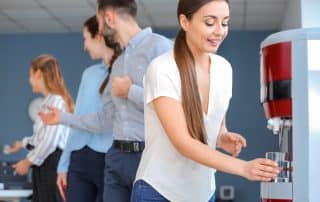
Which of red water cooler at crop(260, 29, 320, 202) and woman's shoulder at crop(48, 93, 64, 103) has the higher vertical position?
woman's shoulder at crop(48, 93, 64, 103)

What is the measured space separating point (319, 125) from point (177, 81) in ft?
1.16

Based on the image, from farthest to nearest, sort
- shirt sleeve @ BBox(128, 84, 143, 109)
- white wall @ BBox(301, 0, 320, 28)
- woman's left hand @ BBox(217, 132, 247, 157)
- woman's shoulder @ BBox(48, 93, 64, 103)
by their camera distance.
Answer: white wall @ BBox(301, 0, 320, 28), woman's shoulder @ BBox(48, 93, 64, 103), shirt sleeve @ BBox(128, 84, 143, 109), woman's left hand @ BBox(217, 132, 247, 157)

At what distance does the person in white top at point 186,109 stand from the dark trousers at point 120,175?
0.42 m

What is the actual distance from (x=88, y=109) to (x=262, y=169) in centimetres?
156

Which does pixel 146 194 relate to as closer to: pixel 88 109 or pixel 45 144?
pixel 88 109

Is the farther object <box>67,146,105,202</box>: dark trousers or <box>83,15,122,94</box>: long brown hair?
<box>67,146,105,202</box>: dark trousers

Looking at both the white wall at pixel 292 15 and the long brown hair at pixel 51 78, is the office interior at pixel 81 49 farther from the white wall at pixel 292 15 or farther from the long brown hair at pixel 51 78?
the long brown hair at pixel 51 78

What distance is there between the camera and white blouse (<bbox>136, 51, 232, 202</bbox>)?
61.1 inches

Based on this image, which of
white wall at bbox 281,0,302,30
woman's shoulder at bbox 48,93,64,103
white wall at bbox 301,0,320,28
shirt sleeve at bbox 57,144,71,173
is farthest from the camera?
white wall at bbox 281,0,302,30

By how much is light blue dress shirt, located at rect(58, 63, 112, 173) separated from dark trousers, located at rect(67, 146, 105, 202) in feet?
0.13

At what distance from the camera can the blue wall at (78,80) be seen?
7297mm

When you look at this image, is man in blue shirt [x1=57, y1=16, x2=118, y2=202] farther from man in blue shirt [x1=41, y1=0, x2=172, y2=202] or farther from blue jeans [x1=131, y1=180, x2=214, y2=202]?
blue jeans [x1=131, y1=180, x2=214, y2=202]

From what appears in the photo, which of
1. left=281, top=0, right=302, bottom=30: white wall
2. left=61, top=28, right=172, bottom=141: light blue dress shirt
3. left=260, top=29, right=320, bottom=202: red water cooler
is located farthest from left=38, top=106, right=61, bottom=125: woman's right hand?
left=281, top=0, right=302, bottom=30: white wall

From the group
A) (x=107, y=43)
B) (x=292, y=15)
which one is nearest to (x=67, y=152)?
(x=107, y=43)
